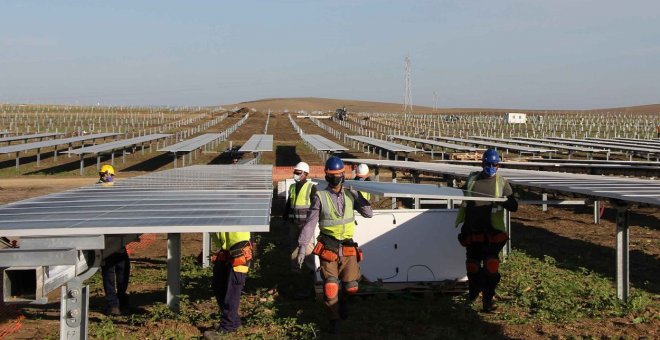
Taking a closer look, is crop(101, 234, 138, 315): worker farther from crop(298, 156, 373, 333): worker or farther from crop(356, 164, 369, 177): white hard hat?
crop(356, 164, 369, 177): white hard hat

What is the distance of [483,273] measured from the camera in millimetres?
7316

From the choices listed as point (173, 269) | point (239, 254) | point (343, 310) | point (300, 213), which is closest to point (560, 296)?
point (343, 310)

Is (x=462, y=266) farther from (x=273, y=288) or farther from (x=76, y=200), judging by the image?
(x=76, y=200)

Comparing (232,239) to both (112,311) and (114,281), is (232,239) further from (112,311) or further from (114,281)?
(112,311)

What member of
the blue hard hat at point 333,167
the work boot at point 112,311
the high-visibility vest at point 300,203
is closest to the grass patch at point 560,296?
the blue hard hat at point 333,167

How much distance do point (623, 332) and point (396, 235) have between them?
2.73 metres

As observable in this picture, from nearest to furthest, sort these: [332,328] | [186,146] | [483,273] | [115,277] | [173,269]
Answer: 1. [332,328]
2. [173,269]
3. [483,273]
4. [115,277]
5. [186,146]

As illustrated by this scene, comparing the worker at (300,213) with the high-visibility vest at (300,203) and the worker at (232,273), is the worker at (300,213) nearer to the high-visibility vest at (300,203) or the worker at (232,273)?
the high-visibility vest at (300,203)

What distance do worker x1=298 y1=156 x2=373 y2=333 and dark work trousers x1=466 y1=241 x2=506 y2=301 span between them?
1.39 metres

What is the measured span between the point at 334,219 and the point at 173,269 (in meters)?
1.62

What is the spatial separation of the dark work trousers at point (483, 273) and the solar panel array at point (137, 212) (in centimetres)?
226

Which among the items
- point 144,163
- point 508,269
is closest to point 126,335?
point 508,269

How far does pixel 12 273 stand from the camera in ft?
14.5

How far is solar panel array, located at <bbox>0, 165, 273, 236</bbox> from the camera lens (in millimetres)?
4891
